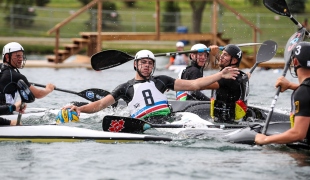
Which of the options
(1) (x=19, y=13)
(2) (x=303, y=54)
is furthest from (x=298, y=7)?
(2) (x=303, y=54)

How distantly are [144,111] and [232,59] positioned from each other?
59.5 inches

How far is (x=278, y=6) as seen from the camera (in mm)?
11891

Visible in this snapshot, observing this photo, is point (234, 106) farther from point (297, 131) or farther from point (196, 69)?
point (297, 131)

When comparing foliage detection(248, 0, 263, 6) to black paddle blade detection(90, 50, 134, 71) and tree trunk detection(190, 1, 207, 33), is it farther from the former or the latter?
black paddle blade detection(90, 50, 134, 71)

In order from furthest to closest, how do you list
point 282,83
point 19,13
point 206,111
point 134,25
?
point 19,13 < point 134,25 < point 206,111 < point 282,83

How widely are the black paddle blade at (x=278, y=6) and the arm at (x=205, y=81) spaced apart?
1.63 m

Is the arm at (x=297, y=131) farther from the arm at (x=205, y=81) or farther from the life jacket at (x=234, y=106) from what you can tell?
the life jacket at (x=234, y=106)

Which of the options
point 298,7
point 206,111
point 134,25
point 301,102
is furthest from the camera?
point 298,7

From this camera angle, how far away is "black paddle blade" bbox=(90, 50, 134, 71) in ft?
42.8

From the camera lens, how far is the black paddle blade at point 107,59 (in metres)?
13.0

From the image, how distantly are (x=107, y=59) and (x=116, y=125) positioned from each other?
8.30 feet

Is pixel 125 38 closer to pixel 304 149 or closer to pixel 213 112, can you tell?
pixel 213 112

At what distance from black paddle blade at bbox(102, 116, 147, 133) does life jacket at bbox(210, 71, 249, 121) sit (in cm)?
155

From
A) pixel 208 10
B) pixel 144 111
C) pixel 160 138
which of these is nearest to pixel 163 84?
pixel 144 111
